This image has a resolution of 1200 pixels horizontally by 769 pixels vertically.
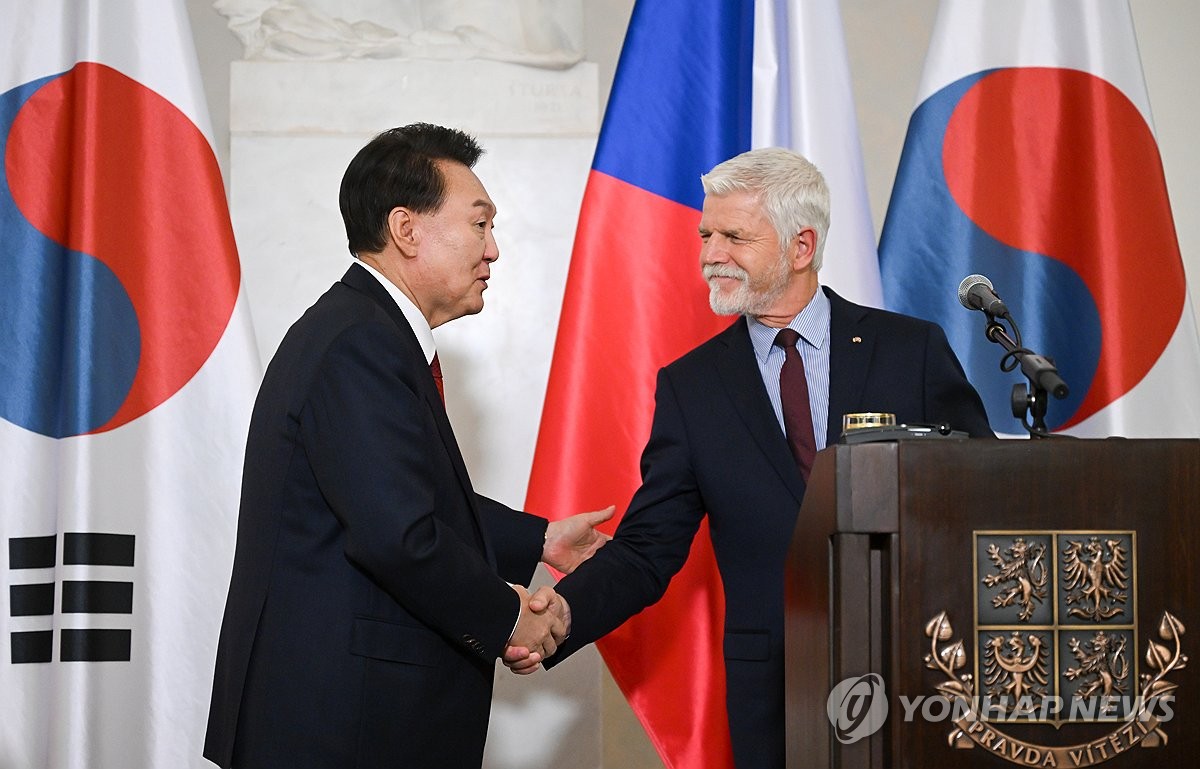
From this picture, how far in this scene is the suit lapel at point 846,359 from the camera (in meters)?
2.21

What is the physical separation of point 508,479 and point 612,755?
2.65 ft

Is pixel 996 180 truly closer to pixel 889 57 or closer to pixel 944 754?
pixel 889 57

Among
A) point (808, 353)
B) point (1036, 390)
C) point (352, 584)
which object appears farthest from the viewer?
point (808, 353)

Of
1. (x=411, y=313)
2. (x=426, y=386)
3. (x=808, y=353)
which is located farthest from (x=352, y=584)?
(x=808, y=353)

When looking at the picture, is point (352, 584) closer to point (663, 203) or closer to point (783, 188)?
point (783, 188)

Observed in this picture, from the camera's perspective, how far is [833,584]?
1365 mm

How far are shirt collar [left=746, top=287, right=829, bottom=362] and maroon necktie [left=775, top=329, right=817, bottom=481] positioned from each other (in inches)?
0.9

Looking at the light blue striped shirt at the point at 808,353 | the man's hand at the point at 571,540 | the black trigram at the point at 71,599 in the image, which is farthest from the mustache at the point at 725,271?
the black trigram at the point at 71,599

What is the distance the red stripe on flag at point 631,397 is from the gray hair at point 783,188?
17.3 inches

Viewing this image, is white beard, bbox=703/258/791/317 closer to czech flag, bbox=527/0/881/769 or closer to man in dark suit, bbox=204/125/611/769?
czech flag, bbox=527/0/881/769

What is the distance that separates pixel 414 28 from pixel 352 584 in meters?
1.98

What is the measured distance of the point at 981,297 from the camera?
1.73 m

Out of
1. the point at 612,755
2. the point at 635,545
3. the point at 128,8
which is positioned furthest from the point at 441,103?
the point at 612,755

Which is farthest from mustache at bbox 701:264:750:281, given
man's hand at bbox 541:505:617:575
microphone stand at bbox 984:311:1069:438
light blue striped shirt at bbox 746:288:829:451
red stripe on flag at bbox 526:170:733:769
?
microphone stand at bbox 984:311:1069:438
